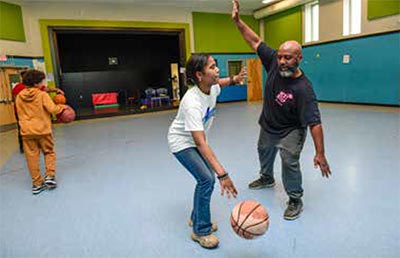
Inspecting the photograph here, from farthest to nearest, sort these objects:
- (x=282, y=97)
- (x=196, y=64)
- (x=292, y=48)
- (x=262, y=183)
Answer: (x=262, y=183)
(x=282, y=97)
(x=292, y=48)
(x=196, y=64)

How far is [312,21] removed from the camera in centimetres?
1117

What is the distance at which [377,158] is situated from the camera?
372cm

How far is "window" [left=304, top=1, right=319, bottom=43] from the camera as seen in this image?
36.0 ft

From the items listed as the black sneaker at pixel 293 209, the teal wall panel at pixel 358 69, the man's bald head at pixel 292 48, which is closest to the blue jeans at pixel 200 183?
the black sneaker at pixel 293 209

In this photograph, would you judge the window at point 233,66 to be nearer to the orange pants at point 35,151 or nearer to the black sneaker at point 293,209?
the orange pants at point 35,151

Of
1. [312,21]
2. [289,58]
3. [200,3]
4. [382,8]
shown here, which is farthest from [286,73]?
[312,21]

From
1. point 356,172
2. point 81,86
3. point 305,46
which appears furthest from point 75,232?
point 81,86

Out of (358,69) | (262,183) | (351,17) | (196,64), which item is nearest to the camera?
(196,64)

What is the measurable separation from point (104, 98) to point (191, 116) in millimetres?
12479

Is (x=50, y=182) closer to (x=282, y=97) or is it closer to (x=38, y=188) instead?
(x=38, y=188)

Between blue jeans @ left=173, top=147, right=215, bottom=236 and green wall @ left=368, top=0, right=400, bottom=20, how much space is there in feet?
29.6

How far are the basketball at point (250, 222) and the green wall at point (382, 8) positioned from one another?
897 centimetres

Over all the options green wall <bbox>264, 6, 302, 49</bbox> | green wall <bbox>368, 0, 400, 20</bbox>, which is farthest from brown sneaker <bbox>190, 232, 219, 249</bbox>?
green wall <bbox>264, 6, 302, 49</bbox>

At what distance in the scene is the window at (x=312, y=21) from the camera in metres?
11.0
